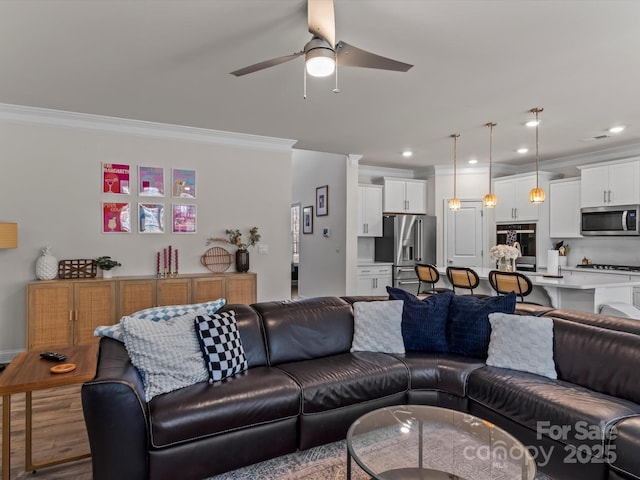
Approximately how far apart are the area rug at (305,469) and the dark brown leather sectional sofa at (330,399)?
8 centimetres

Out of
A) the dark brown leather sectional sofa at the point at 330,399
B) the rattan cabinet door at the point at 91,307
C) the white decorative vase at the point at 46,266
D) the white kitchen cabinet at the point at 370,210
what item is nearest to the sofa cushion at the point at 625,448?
the dark brown leather sectional sofa at the point at 330,399

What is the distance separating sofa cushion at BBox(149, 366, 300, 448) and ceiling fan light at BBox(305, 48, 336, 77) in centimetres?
179

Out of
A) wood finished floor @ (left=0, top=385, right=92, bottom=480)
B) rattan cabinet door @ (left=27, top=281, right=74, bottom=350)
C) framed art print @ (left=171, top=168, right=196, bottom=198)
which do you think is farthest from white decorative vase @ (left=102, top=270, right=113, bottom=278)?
wood finished floor @ (left=0, top=385, right=92, bottom=480)

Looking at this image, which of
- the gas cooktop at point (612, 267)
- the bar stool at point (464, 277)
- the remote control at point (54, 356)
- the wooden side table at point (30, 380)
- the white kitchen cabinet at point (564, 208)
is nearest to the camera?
the wooden side table at point (30, 380)

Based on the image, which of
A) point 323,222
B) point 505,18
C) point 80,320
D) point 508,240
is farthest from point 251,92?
point 508,240

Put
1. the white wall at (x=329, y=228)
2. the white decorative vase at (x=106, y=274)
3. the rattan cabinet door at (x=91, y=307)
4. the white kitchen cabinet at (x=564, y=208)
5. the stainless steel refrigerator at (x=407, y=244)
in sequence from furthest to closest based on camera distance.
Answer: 1. the stainless steel refrigerator at (x=407, y=244)
2. the white wall at (x=329, y=228)
3. the white kitchen cabinet at (x=564, y=208)
4. the white decorative vase at (x=106, y=274)
5. the rattan cabinet door at (x=91, y=307)

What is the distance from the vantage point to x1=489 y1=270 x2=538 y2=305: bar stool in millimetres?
3801

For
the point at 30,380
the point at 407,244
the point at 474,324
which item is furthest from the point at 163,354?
the point at 407,244

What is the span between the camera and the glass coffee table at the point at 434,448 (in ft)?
5.20

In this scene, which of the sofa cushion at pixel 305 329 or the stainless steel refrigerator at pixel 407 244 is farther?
the stainless steel refrigerator at pixel 407 244

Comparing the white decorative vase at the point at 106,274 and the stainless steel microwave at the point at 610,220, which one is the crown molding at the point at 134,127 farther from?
the stainless steel microwave at the point at 610,220

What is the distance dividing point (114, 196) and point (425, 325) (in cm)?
371

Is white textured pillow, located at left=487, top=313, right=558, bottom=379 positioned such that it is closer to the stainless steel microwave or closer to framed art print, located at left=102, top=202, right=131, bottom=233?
the stainless steel microwave

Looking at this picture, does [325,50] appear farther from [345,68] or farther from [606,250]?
[606,250]
